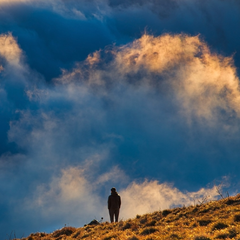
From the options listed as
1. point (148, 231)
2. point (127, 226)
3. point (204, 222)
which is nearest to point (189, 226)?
point (204, 222)

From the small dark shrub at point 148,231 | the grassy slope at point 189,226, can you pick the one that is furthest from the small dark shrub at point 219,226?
the small dark shrub at point 148,231

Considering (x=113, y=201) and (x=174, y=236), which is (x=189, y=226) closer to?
(x=174, y=236)

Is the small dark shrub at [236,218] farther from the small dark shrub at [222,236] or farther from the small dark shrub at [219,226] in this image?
the small dark shrub at [222,236]

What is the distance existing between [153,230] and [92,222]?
10.2m

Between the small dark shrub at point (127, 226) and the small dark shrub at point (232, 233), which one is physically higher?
the small dark shrub at point (127, 226)

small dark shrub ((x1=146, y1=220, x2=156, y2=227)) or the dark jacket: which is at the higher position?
the dark jacket

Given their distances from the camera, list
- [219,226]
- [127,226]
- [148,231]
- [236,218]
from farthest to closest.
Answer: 1. [127,226]
2. [148,231]
3. [236,218]
4. [219,226]

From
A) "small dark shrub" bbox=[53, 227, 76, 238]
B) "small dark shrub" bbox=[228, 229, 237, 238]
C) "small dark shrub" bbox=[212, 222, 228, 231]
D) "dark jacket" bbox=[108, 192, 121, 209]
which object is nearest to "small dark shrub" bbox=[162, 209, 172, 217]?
"dark jacket" bbox=[108, 192, 121, 209]

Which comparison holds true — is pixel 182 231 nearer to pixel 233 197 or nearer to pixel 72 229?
pixel 233 197

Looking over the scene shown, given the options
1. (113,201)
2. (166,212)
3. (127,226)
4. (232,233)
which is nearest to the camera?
(232,233)

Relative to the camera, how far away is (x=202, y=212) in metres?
16.5

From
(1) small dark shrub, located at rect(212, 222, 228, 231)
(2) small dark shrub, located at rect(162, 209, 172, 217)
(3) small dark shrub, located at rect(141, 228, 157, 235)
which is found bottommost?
(1) small dark shrub, located at rect(212, 222, 228, 231)

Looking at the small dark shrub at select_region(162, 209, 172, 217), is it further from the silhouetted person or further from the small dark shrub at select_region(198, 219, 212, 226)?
the small dark shrub at select_region(198, 219, 212, 226)

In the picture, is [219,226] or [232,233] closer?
[232,233]
